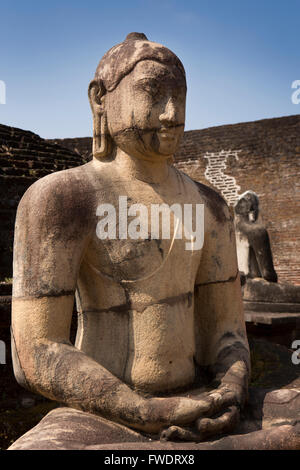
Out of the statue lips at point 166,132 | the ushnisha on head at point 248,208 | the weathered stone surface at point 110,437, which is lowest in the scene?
the weathered stone surface at point 110,437

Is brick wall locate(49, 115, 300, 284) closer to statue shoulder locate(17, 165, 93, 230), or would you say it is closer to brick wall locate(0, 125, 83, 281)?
brick wall locate(0, 125, 83, 281)

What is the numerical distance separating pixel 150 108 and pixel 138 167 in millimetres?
259

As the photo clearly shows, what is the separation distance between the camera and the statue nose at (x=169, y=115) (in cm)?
206

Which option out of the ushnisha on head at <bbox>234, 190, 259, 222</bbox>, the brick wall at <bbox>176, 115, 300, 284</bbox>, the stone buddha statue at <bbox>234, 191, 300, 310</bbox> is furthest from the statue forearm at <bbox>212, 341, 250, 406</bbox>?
the brick wall at <bbox>176, 115, 300, 284</bbox>

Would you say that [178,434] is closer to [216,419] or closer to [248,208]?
[216,419]

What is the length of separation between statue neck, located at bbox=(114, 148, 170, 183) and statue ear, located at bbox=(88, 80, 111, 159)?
66 mm

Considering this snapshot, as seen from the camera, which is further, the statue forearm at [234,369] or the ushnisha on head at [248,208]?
the ushnisha on head at [248,208]

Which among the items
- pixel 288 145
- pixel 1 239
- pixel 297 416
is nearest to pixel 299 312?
pixel 1 239

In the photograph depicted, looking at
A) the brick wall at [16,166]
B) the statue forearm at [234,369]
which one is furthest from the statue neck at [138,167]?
the brick wall at [16,166]

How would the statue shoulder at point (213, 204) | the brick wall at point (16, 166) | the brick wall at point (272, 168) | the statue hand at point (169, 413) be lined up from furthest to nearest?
the brick wall at point (272, 168)
the brick wall at point (16, 166)
the statue shoulder at point (213, 204)
the statue hand at point (169, 413)

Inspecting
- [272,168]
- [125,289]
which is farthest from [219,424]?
[272,168]

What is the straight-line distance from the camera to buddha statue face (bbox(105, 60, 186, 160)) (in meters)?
2.06

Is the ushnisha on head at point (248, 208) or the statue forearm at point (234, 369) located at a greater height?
the ushnisha on head at point (248, 208)

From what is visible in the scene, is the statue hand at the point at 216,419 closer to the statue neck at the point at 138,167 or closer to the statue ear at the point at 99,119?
the statue neck at the point at 138,167
